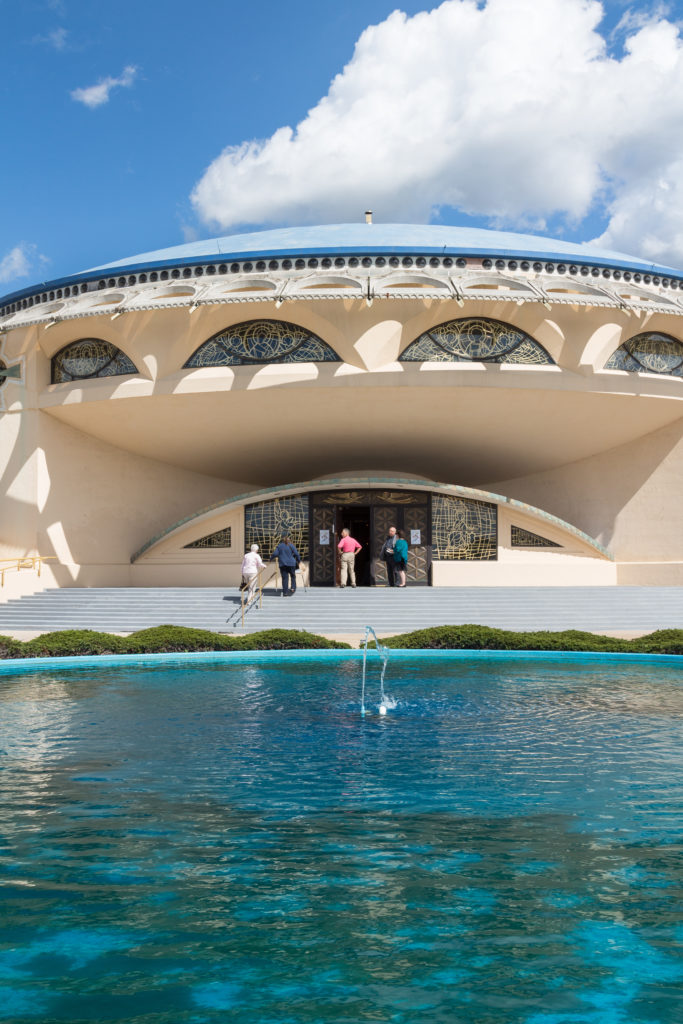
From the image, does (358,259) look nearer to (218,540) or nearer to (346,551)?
(346,551)

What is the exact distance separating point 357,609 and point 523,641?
4.64 meters

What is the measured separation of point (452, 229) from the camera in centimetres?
2852

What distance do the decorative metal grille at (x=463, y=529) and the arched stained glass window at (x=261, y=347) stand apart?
5.35 m

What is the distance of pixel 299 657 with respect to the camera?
15.1 meters

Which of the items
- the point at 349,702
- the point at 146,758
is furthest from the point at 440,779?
the point at 349,702

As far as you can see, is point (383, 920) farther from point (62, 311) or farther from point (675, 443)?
point (675, 443)

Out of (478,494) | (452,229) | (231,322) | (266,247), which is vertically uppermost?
(452,229)

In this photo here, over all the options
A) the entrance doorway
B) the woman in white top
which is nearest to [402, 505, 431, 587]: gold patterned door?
the entrance doorway

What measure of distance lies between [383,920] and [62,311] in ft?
68.5

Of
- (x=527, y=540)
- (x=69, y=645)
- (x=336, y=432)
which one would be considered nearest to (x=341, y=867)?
(x=69, y=645)

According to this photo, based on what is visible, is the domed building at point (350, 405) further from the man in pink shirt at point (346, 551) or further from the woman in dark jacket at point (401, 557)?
the man in pink shirt at point (346, 551)

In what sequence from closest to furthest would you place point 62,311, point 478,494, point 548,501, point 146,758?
point 146,758 < point 62,311 < point 478,494 < point 548,501

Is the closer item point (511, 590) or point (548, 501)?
point (511, 590)

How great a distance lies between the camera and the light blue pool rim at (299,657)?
14695mm
